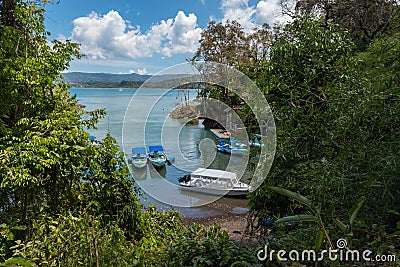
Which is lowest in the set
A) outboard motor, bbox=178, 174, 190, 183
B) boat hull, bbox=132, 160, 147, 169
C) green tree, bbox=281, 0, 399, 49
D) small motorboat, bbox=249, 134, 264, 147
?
outboard motor, bbox=178, 174, 190, 183

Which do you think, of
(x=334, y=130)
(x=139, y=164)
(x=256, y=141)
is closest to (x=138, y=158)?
(x=139, y=164)

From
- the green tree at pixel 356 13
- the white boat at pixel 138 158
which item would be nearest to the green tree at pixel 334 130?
the white boat at pixel 138 158

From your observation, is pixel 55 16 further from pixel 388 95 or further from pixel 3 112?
pixel 388 95

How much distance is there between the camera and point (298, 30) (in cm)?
236

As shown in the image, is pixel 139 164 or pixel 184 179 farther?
pixel 184 179

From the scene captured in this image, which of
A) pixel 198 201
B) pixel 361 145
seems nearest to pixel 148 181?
pixel 361 145

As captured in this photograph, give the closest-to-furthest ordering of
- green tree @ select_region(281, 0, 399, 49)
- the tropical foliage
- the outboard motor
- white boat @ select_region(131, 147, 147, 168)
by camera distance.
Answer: the tropical foliage → white boat @ select_region(131, 147, 147, 168) → the outboard motor → green tree @ select_region(281, 0, 399, 49)

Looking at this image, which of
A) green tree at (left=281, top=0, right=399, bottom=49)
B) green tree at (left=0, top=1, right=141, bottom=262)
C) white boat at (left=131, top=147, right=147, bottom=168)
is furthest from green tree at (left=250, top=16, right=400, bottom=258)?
green tree at (left=281, top=0, right=399, bottom=49)

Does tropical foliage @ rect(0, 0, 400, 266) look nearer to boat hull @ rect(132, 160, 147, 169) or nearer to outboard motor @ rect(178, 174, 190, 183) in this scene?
boat hull @ rect(132, 160, 147, 169)

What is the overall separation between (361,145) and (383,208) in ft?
1.42

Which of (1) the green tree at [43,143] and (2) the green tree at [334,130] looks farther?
(1) the green tree at [43,143]

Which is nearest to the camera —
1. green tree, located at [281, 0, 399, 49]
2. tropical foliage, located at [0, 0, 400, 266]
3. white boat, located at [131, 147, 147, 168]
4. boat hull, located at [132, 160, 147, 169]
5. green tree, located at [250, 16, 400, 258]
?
green tree, located at [250, 16, 400, 258]

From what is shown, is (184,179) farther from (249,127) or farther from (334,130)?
(334,130)

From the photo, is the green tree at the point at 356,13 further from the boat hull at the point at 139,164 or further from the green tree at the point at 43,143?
the green tree at the point at 43,143
